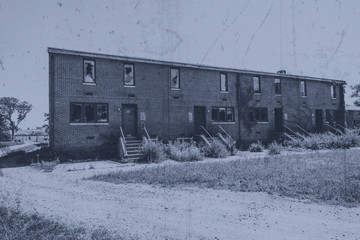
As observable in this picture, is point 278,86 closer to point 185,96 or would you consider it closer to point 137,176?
point 185,96

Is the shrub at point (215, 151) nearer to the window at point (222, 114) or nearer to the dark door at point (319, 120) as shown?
the window at point (222, 114)

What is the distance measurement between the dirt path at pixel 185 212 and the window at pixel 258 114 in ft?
57.3

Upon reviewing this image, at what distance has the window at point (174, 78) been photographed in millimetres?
21219

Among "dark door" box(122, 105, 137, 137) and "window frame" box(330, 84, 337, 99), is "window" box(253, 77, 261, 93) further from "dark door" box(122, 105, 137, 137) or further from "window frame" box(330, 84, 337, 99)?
"dark door" box(122, 105, 137, 137)

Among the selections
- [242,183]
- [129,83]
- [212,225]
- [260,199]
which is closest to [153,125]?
[129,83]

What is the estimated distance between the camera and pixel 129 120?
19.5 meters

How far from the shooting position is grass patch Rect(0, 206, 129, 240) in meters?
4.46

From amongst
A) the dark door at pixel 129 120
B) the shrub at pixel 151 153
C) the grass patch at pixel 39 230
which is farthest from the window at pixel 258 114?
the grass patch at pixel 39 230

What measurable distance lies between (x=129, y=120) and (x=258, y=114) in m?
11.8

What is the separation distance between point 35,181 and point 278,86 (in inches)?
877

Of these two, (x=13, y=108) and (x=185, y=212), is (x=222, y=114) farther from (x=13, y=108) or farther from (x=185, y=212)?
(x=13, y=108)

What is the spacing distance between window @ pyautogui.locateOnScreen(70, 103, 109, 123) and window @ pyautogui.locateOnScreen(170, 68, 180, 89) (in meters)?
5.29

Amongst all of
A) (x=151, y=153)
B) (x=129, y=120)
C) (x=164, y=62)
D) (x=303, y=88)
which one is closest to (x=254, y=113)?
(x=303, y=88)

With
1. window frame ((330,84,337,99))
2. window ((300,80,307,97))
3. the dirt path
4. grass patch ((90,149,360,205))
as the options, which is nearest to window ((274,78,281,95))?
window ((300,80,307,97))
